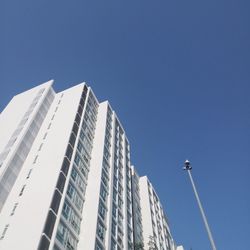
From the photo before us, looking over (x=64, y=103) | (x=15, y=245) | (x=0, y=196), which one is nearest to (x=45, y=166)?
(x=0, y=196)

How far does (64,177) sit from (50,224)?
7735mm

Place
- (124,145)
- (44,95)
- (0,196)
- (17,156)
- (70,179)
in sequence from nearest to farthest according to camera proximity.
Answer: (0,196)
(70,179)
(17,156)
(44,95)
(124,145)

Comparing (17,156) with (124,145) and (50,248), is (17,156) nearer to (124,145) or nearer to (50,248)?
(50,248)

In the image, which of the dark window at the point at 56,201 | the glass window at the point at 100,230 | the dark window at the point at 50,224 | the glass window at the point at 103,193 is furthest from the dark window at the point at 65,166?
the dark window at the point at 50,224

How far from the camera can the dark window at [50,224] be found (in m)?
28.7

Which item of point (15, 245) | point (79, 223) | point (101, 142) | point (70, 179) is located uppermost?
point (101, 142)

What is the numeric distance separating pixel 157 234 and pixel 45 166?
31701 millimetres

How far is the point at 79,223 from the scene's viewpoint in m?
36.0

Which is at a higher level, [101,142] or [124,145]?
[124,145]

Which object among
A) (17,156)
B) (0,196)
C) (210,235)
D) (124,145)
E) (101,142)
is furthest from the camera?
(124,145)

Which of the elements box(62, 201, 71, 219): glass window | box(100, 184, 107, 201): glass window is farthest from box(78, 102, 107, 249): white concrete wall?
box(62, 201, 71, 219): glass window

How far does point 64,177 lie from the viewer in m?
36.7

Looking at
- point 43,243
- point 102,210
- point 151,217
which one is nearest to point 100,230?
point 102,210

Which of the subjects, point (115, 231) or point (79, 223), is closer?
point (79, 223)
